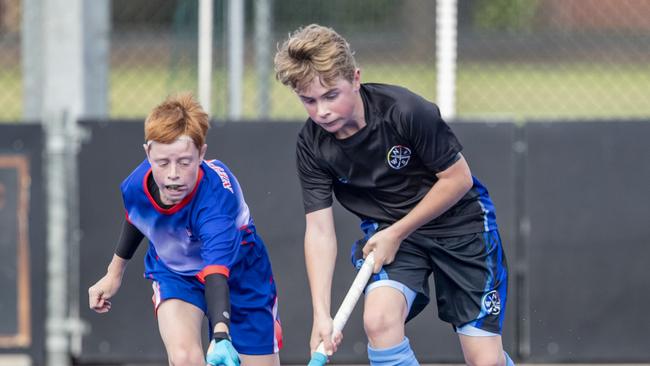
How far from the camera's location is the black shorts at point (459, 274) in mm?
4738

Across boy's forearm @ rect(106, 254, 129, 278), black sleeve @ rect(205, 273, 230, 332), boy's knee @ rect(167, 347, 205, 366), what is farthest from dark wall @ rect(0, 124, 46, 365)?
black sleeve @ rect(205, 273, 230, 332)

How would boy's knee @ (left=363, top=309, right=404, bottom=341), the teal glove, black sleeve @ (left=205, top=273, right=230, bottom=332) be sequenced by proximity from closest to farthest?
1. the teal glove
2. black sleeve @ (left=205, top=273, right=230, bottom=332)
3. boy's knee @ (left=363, top=309, right=404, bottom=341)

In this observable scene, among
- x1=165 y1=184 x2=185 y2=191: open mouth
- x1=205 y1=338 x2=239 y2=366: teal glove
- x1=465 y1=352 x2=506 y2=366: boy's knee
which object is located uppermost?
x1=165 y1=184 x2=185 y2=191: open mouth

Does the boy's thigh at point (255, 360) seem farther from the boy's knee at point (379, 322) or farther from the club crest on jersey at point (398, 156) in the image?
the club crest on jersey at point (398, 156)

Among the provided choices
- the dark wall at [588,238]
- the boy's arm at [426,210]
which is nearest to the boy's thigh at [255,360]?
the boy's arm at [426,210]

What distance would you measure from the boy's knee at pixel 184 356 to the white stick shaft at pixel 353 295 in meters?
0.54

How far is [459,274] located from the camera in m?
4.78

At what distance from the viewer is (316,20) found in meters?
8.41

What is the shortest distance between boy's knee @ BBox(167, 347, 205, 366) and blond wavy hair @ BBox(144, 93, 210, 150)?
2.52ft

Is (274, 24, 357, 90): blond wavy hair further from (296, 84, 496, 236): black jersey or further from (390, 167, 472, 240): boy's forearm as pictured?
(390, 167, 472, 240): boy's forearm

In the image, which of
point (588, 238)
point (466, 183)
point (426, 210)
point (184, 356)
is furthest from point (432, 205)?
point (588, 238)

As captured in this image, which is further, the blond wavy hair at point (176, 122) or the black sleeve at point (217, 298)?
the blond wavy hair at point (176, 122)

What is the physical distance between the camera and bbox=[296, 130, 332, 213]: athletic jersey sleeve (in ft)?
15.3

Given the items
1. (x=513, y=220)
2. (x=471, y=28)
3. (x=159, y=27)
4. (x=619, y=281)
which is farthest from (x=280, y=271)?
(x=159, y=27)
